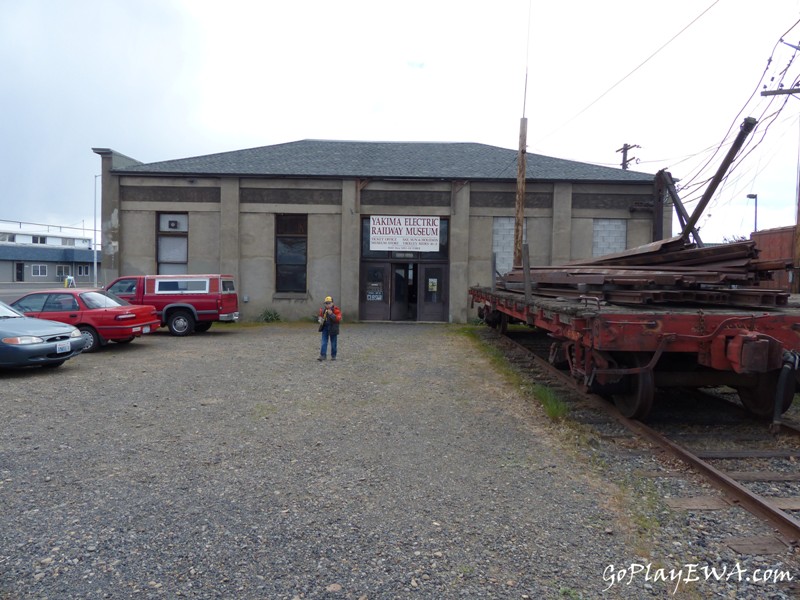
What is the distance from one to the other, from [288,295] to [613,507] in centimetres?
1734

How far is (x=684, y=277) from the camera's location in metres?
6.62

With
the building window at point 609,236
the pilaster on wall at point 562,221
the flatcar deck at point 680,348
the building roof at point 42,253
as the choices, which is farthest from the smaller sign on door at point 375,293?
the building roof at point 42,253

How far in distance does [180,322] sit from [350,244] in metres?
6.70

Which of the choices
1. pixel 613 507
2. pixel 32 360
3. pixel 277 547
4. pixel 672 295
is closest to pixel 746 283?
pixel 672 295

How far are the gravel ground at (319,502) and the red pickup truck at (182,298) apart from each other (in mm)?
7556

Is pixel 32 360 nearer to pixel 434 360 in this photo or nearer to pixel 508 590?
pixel 434 360

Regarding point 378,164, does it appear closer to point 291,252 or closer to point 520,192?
point 291,252

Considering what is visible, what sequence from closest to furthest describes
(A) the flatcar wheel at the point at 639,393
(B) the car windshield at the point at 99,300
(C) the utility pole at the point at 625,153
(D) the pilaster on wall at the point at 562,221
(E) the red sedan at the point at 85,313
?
(A) the flatcar wheel at the point at 639,393
(E) the red sedan at the point at 85,313
(B) the car windshield at the point at 99,300
(D) the pilaster on wall at the point at 562,221
(C) the utility pole at the point at 625,153

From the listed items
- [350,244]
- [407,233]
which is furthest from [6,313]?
[407,233]

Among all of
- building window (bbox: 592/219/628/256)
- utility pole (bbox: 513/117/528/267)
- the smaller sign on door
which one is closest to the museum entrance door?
the smaller sign on door

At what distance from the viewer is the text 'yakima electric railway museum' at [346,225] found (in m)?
20.3

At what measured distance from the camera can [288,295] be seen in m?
20.7

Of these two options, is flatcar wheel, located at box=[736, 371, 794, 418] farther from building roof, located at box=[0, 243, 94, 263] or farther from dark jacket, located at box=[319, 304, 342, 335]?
building roof, located at box=[0, 243, 94, 263]

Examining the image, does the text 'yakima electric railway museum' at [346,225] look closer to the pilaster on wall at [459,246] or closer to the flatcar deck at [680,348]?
the pilaster on wall at [459,246]
